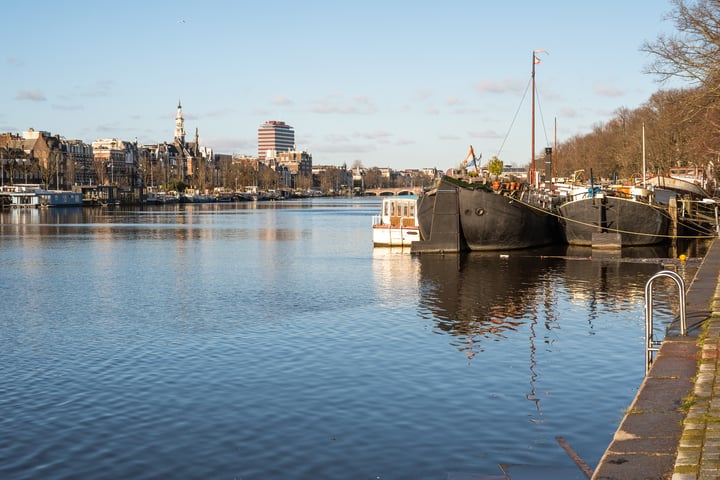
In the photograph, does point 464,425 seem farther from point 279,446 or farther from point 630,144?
point 630,144

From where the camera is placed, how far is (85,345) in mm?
24359

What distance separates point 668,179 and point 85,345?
64.5m

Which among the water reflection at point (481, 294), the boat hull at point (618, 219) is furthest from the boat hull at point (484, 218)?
the boat hull at point (618, 219)

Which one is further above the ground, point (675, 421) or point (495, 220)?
point (495, 220)

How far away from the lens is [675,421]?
1198 centimetres

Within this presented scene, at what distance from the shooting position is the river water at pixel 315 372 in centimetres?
1447

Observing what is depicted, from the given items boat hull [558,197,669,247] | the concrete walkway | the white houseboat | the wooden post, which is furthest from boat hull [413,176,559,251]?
the white houseboat

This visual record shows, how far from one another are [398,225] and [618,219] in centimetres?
1560

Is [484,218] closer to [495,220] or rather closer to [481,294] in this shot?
[495,220]

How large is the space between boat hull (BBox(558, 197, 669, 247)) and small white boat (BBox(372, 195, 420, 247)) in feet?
35.9

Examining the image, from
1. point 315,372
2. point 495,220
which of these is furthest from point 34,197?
point 315,372

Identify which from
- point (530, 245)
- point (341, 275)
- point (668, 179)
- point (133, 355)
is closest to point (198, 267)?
point (341, 275)

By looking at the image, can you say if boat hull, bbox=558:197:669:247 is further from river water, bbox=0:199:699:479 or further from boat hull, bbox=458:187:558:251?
river water, bbox=0:199:699:479

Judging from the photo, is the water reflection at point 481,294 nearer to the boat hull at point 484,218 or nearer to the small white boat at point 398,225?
the boat hull at point 484,218
